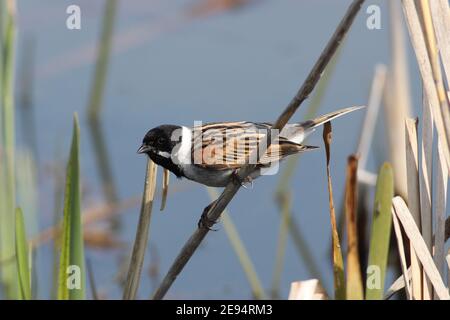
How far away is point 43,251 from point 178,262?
9.12 ft

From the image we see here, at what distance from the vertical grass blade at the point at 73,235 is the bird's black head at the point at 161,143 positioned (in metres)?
0.52

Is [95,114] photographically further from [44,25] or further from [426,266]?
[426,266]

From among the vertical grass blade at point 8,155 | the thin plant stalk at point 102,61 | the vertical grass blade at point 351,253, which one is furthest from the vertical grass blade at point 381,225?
the thin plant stalk at point 102,61

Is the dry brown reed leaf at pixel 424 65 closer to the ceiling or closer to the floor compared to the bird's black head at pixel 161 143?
closer to the ceiling

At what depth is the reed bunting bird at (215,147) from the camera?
2.97m

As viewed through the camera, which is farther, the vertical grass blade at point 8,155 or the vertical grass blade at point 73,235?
the vertical grass blade at point 8,155

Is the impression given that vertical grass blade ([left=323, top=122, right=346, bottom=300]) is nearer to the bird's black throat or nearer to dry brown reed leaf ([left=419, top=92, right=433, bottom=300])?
dry brown reed leaf ([left=419, top=92, right=433, bottom=300])

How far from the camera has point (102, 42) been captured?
5.66m

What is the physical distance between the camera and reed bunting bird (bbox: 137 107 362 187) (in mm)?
2967

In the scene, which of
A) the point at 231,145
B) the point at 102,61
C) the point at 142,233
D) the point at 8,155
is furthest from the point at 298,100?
the point at 102,61

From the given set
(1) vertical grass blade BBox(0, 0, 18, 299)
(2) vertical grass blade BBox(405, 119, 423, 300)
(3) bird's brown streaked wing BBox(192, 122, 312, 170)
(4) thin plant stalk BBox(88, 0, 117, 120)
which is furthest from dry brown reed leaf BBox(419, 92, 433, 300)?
(4) thin plant stalk BBox(88, 0, 117, 120)

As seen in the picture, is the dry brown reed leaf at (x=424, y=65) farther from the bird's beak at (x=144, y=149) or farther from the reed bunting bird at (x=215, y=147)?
the bird's beak at (x=144, y=149)

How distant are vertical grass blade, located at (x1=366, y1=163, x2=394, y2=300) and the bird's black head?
911 millimetres

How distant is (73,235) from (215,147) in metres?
0.78
